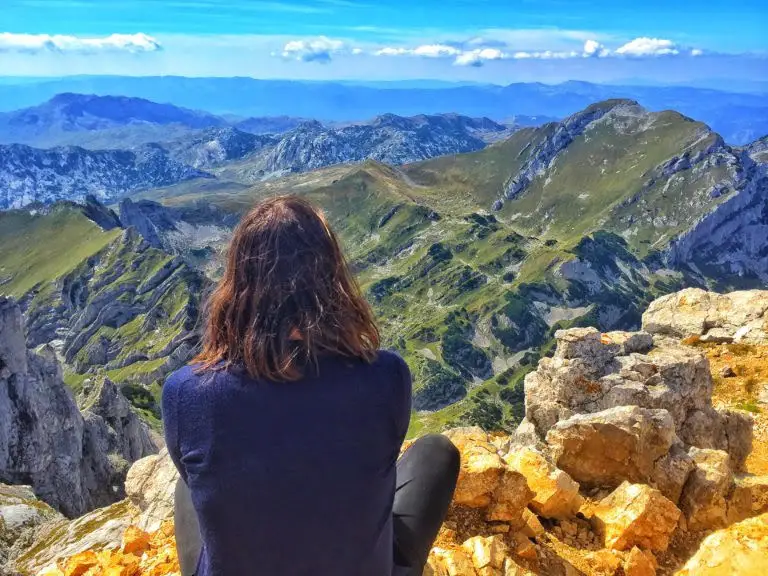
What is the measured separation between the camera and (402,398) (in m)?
5.70

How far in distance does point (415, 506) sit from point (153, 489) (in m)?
10.6

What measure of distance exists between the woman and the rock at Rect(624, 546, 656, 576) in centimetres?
661

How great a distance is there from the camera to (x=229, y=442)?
5.26 meters

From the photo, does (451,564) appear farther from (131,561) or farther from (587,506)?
(131,561)

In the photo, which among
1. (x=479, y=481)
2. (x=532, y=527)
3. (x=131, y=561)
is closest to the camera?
(x=131, y=561)

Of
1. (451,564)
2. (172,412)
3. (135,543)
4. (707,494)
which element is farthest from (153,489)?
(707,494)

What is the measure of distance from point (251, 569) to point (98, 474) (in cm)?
9133

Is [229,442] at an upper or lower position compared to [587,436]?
upper

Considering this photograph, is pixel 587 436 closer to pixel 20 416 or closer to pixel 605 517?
pixel 605 517

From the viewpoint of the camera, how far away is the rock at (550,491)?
471 inches

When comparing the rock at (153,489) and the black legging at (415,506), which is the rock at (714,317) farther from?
the black legging at (415,506)

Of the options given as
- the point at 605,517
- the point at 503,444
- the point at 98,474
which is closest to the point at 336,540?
the point at 605,517

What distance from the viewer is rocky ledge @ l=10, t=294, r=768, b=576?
33.9ft

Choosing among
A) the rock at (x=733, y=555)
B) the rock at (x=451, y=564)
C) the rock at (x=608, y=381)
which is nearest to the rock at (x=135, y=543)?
the rock at (x=451, y=564)
